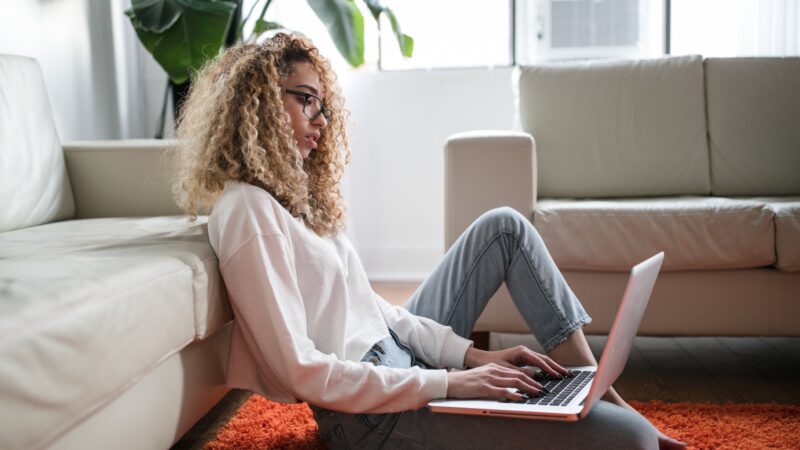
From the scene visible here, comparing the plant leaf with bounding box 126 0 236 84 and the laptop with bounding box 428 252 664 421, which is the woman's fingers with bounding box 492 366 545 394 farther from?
the plant leaf with bounding box 126 0 236 84

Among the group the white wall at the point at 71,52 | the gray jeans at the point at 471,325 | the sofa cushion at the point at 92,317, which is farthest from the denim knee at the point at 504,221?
the white wall at the point at 71,52

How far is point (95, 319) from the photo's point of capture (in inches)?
35.0

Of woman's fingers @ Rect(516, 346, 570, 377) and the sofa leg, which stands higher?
woman's fingers @ Rect(516, 346, 570, 377)

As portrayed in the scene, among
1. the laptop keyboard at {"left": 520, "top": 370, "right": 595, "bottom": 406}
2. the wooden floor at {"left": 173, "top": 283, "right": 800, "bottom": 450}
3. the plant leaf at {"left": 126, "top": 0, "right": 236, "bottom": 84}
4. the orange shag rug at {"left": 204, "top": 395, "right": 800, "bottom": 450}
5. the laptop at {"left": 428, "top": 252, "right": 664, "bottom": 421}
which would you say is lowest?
the wooden floor at {"left": 173, "top": 283, "right": 800, "bottom": 450}

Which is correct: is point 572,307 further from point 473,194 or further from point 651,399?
point 473,194

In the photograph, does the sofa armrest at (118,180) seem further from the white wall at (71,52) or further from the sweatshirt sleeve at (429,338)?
the sweatshirt sleeve at (429,338)

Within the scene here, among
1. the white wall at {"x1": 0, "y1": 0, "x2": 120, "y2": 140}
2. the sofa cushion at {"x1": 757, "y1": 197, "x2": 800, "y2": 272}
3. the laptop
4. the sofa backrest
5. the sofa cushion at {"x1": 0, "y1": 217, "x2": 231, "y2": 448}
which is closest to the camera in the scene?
the sofa cushion at {"x1": 0, "y1": 217, "x2": 231, "y2": 448}

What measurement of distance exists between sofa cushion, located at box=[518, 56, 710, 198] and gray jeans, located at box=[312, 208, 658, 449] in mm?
1175

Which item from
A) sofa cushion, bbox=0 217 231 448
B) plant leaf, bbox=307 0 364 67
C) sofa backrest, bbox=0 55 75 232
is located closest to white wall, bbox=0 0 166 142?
sofa backrest, bbox=0 55 75 232

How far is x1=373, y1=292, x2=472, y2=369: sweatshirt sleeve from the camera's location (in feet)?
4.64

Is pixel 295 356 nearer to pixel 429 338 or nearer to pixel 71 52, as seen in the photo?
pixel 429 338

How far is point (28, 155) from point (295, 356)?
4.17ft

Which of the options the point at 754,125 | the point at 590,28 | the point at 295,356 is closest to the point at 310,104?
the point at 295,356

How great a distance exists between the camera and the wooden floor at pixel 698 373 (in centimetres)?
189
